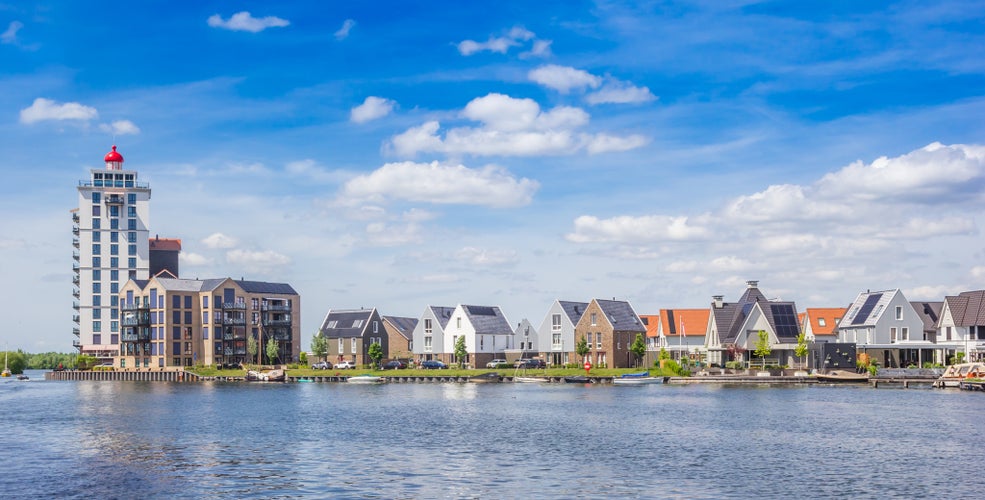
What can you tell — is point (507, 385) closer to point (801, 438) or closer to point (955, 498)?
point (801, 438)

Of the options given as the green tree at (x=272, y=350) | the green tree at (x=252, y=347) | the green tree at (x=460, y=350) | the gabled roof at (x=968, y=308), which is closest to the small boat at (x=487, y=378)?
the green tree at (x=460, y=350)

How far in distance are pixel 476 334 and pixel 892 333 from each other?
61.2m

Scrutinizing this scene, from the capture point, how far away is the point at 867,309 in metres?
131

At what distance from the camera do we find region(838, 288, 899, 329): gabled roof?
128625mm

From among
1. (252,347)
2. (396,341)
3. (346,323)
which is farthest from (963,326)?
(252,347)

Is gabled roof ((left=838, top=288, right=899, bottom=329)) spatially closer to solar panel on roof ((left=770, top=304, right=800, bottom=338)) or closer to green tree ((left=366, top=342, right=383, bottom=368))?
solar panel on roof ((left=770, top=304, right=800, bottom=338))

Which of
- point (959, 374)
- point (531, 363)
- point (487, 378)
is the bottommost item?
point (487, 378)

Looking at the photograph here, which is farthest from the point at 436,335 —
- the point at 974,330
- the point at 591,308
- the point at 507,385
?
the point at 974,330

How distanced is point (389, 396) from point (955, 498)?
6916 centimetres

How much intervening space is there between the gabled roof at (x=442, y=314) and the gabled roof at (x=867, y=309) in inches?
2399

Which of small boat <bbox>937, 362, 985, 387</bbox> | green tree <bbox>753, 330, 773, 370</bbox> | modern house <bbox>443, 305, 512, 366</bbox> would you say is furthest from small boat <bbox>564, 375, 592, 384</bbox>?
small boat <bbox>937, 362, 985, 387</bbox>

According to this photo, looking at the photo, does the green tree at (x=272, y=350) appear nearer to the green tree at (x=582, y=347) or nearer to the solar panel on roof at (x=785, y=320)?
the green tree at (x=582, y=347)

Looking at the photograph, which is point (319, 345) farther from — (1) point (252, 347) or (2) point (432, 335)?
(2) point (432, 335)

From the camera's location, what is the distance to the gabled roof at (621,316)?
142500mm
